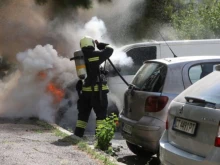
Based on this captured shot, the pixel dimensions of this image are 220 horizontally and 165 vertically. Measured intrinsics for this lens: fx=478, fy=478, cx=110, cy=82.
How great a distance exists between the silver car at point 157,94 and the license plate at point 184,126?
131cm

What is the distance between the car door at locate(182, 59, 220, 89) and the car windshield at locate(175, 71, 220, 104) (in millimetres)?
1479

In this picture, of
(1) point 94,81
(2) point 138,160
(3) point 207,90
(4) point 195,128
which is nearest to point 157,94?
(2) point 138,160

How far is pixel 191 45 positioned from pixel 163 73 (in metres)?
4.37

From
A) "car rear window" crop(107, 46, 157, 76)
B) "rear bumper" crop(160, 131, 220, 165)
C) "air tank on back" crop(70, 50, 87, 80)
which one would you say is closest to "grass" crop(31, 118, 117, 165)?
"air tank on back" crop(70, 50, 87, 80)

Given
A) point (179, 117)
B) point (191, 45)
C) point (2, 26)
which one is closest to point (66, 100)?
point (191, 45)

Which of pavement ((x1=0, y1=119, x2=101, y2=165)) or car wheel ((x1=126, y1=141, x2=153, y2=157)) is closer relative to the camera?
pavement ((x1=0, y1=119, x2=101, y2=165))

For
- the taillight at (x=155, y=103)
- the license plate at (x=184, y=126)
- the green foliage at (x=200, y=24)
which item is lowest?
the license plate at (x=184, y=126)

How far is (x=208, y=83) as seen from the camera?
4.96 metres

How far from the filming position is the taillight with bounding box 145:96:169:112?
21.4ft

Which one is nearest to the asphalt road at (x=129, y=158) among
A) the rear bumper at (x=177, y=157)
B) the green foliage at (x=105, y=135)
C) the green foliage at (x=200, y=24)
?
the green foliage at (x=105, y=135)

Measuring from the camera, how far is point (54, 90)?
437 inches

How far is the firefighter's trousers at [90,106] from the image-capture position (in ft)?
27.9

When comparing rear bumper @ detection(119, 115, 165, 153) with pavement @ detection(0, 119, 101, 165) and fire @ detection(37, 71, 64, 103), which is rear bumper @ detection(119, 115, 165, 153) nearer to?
pavement @ detection(0, 119, 101, 165)

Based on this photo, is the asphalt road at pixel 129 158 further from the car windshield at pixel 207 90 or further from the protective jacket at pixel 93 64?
the car windshield at pixel 207 90
